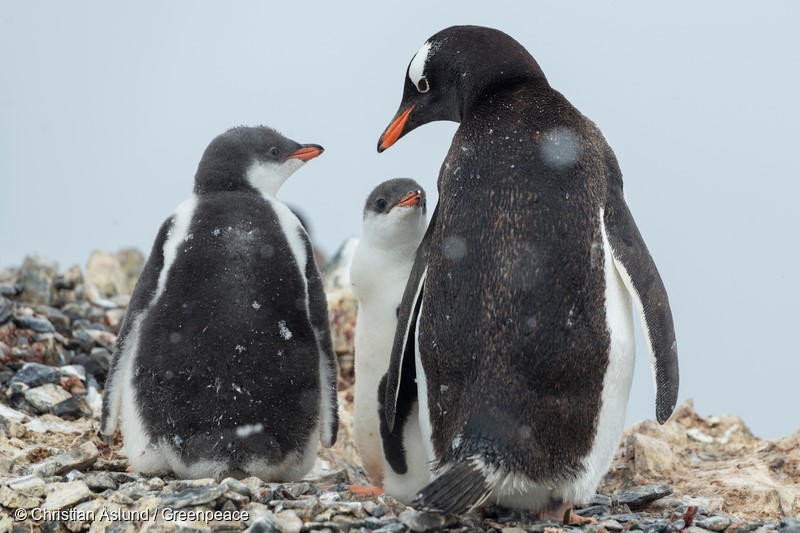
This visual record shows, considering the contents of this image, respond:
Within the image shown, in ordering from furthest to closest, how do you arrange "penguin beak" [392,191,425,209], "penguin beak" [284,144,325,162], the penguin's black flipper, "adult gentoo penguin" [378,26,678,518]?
"penguin beak" [284,144,325,162] → "penguin beak" [392,191,425,209] → the penguin's black flipper → "adult gentoo penguin" [378,26,678,518]

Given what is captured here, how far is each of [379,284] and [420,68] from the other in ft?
3.36

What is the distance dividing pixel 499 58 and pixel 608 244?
41.1 inches

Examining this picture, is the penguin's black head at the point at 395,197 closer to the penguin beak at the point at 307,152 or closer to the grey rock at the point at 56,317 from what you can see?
the penguin beak at the point at 307,152

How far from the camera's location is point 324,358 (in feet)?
15.4

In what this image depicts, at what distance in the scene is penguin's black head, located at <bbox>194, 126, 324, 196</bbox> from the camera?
4.81 metres

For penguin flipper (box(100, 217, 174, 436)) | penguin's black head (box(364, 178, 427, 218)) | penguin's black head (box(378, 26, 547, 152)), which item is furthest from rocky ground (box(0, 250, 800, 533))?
penguin's black head (box(378, 26, 547, 152))

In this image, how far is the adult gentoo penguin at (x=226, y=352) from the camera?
4.33m

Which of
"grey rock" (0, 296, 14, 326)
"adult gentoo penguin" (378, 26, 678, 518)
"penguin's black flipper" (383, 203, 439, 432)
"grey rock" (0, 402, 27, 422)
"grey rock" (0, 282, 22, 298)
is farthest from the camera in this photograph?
"grey rock" (0, 282, 22, 298)

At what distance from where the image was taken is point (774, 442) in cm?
607

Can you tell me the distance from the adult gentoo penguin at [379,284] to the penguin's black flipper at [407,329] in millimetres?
497

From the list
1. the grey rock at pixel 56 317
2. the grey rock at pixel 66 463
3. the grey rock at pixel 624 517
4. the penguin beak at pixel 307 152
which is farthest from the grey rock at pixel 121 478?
the grey rock at pixel 56 317

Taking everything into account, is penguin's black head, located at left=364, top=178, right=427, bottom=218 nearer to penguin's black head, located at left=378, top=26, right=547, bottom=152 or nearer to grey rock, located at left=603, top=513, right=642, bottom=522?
penguin's black head, located at left=378, top=26, right=547, bottom=152

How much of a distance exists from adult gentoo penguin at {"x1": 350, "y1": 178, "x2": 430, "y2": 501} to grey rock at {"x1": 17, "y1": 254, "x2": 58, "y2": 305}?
3.58 m

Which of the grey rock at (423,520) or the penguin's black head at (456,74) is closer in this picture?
the grey rock at (423,520)
